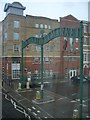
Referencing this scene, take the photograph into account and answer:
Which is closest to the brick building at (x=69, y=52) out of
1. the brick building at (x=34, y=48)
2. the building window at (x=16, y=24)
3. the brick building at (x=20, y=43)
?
the brick building at (x=34, y=48)

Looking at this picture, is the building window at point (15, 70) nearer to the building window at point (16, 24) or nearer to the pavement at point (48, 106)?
the building window at point (16, 24)

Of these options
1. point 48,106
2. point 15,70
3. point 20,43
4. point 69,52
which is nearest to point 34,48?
point 20,43

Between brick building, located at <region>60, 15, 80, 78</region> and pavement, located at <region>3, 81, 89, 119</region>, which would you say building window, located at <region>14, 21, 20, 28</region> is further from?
pavement, located at <region>3, 81, 89, 119</region>

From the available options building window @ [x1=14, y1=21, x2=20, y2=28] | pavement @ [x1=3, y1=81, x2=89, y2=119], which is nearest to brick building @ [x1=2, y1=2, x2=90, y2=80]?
building window @ [x1=14, y1=21, x2=20, y2=28]

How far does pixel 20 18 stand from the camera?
37.2 metres

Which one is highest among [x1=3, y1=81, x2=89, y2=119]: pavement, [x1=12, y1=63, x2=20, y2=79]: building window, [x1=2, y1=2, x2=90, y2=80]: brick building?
[x1=2, y1=2, x2=90, y2=80]: brick building

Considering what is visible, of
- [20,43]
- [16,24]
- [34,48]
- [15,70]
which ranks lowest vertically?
[15,70]

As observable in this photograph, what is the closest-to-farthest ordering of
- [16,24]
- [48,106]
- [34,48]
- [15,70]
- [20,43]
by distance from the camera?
[48,106]
[15,70]
[16,24]
[20,43]
[34,48]

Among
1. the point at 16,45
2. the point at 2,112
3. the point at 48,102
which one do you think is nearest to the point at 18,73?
the point at 16,45

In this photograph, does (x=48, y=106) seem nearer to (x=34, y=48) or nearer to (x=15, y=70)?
(x=15, y=70)

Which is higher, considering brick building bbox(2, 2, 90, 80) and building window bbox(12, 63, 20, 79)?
brick building bbox(2, 2, 90, 80)

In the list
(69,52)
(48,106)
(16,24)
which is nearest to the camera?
(48,106)

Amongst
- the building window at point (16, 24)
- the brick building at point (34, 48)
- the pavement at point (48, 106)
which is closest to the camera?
the pavement at point (48, 106)

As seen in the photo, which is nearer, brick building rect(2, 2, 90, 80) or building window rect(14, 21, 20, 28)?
brick building rect(2, 2, 90, 80)
